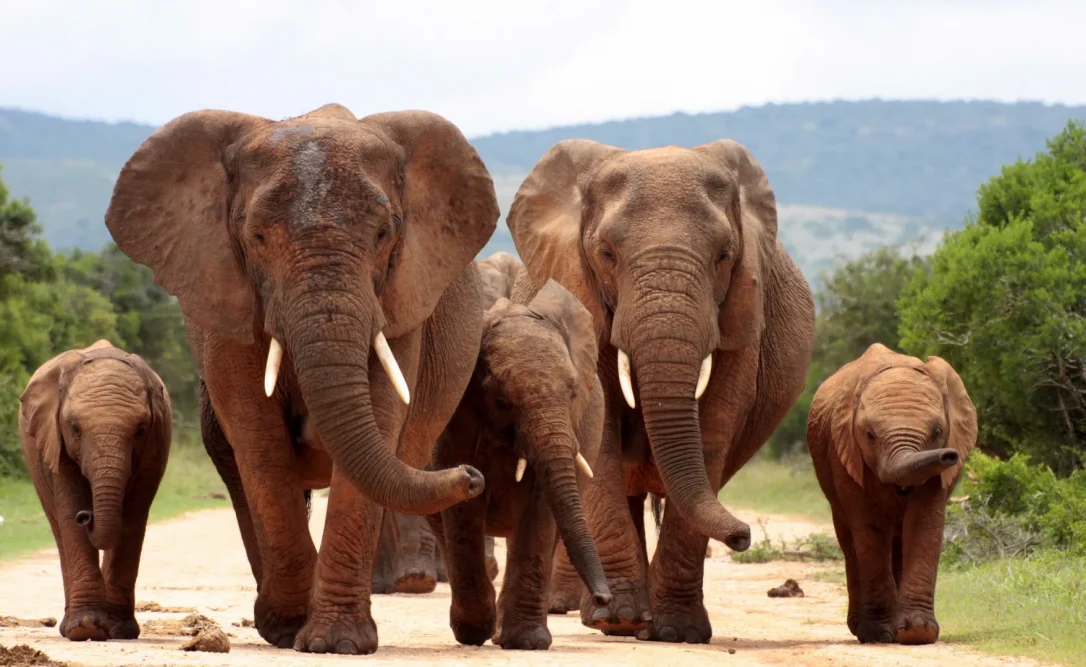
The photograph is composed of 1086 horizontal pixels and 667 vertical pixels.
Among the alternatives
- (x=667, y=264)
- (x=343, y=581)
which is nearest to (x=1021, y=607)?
(x=667, y=264)

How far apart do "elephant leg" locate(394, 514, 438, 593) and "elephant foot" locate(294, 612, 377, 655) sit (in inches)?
204

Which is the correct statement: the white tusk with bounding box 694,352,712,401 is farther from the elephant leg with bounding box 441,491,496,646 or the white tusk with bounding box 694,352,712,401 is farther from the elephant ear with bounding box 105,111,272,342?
the elephant ear with bounding box 105,111,272,342

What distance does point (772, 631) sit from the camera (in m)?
11.0

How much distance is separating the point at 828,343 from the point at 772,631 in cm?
2097

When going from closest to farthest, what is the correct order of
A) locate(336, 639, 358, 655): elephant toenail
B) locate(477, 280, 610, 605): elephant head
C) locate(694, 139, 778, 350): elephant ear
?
locate(336, 639, 358, 655): elephant toenail < locate(477, 280, 610, 605): elephant head < locate(694, 139, 778, 350): elephant ear

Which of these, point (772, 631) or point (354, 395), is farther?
point (772, 631)

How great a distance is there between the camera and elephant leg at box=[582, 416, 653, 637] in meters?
9.80

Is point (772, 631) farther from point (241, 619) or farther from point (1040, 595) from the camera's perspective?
point (241, 619)

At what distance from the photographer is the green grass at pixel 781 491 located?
982 inches

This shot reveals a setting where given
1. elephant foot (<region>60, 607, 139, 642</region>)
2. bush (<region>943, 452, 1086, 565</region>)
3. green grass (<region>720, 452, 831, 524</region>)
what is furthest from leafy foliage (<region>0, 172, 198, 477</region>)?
elephant foot (<region>60, 607, 139, 642</region>)

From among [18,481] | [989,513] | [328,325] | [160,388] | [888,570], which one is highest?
[328,325]

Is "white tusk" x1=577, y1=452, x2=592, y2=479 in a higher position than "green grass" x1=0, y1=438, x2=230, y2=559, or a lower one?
higher

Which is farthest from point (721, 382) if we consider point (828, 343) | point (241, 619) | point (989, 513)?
point (828, 343)

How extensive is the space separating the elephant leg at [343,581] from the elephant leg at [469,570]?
89 cm
